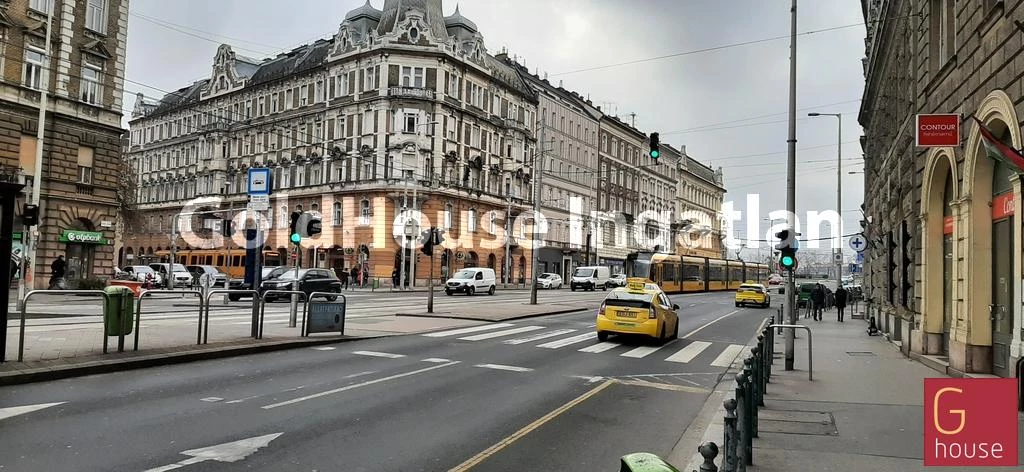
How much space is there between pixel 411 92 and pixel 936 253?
46120 millimetres

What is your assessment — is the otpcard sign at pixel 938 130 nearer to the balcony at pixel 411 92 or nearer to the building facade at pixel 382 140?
the building facade at pixel 382 140

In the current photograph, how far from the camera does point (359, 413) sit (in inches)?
330

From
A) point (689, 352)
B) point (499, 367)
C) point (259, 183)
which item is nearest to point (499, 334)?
point (689, 352)

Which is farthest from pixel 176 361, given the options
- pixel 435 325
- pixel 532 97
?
pixel 532 97

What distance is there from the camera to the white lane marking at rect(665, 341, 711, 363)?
15.2m

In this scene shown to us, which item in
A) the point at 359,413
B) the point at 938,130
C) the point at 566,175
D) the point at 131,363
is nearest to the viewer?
the point at 359,413

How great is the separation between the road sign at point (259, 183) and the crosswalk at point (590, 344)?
5.19 m

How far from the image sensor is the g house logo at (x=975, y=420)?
4.94m

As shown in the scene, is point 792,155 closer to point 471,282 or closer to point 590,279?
point 471,282

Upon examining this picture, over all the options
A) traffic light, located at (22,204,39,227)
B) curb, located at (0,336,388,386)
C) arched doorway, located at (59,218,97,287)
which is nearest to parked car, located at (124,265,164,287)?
arched doorway, located at (59,218,97,287)

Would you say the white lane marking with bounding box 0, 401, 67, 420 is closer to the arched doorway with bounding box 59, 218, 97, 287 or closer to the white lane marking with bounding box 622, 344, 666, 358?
the white lane marking with bounding box 622, 344, 666, 358

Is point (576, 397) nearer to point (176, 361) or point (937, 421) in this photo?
point (937, 421)

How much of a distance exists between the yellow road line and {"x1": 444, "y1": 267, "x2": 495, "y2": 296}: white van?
35.3 m

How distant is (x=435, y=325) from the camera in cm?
2047
